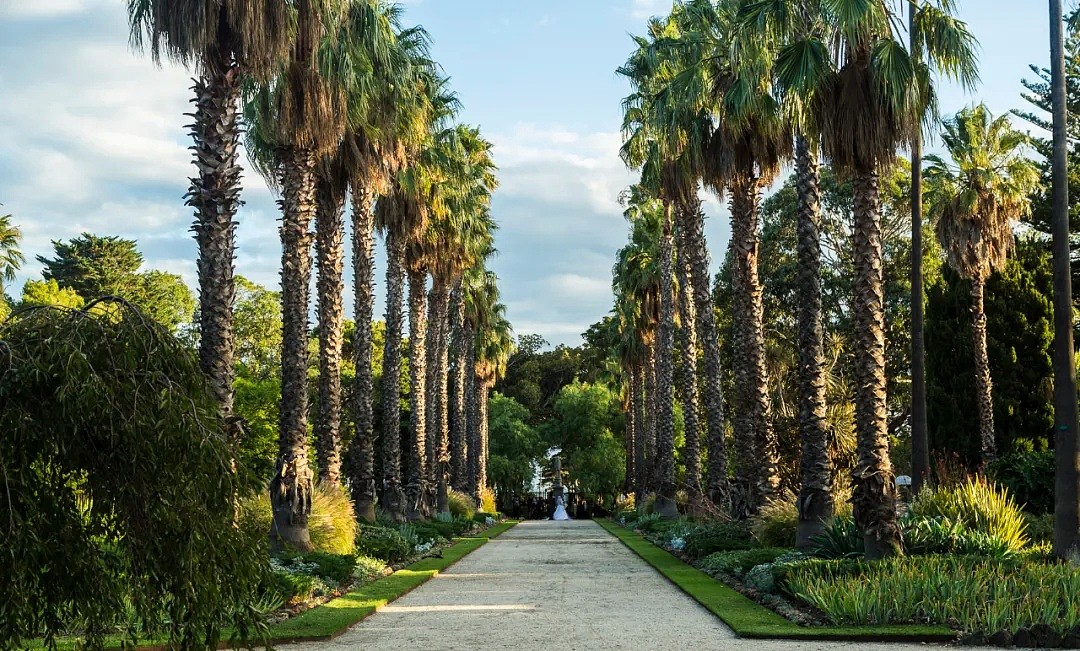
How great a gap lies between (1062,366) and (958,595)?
688cm

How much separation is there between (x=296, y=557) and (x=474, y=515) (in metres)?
33.2

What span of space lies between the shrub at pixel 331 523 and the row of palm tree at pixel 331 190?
88 centimetres

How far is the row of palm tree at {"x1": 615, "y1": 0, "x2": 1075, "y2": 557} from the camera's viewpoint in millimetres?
18438

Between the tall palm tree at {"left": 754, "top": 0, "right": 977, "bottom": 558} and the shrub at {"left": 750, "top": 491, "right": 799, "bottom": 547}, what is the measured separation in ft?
14.7

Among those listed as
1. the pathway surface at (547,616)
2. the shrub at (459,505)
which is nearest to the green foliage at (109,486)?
the pathway surface at (547,616)

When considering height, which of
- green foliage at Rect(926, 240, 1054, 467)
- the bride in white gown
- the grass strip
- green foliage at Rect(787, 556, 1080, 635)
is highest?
green foliage at Rect(926, 240, 1054, 467)

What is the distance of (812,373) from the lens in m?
21.8

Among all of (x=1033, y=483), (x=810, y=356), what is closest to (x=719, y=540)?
(x=810, y=356)

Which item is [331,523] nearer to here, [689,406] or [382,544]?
[382,544]

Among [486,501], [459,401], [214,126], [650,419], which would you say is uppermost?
[214,126]

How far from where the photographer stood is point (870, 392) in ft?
59.7

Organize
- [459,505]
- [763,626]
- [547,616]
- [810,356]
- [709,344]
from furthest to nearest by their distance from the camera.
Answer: [459,505] → [709,344] → [810,356] → [547,616] → [763,626]

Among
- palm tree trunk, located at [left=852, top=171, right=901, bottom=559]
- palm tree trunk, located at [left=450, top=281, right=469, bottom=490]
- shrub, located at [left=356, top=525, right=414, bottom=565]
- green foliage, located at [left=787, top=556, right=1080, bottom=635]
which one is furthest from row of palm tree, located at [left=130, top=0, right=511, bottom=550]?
palm tree trunk, located at [left=852, top=171, right=901, bottom=559]

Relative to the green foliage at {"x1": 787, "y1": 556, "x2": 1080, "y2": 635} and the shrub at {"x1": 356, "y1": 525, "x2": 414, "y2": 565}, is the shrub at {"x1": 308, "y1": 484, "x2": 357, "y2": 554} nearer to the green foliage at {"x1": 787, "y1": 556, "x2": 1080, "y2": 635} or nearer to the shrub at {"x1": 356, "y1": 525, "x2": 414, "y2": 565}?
the shrub at {"x1": 356, "y1": 525, "x2": 414, "y2": 565}
